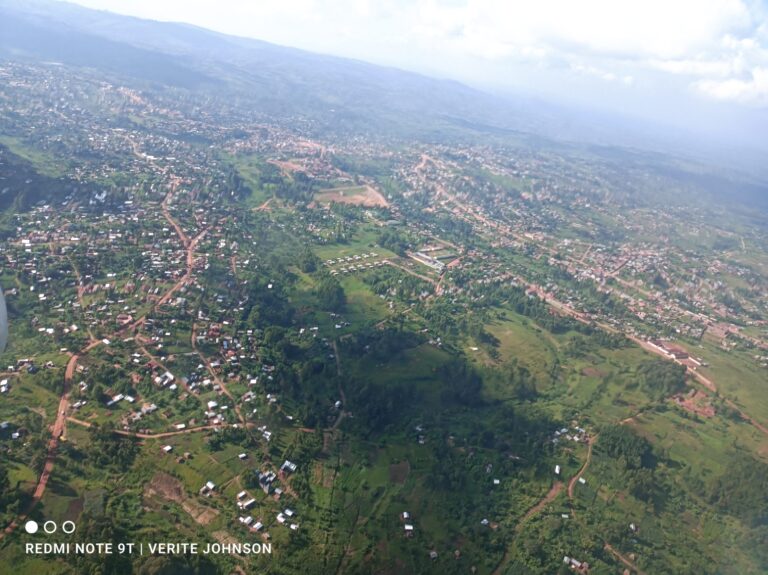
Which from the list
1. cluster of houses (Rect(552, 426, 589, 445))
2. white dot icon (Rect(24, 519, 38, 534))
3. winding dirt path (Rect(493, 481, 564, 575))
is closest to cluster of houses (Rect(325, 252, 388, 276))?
cluster of houses (Rect(552, 426, 589, 445))

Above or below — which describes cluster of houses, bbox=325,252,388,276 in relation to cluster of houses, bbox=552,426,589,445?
above

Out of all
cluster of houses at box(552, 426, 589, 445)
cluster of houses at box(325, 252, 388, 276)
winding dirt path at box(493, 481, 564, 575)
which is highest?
cluster of houses at box(325, 252, 388, 276)

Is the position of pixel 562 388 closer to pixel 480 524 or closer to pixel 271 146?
pixel 480 524

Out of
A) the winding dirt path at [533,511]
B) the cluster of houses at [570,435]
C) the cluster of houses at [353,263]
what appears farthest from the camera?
the cluster of houses at [353,263]

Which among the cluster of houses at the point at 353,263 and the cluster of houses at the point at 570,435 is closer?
the cluster of houses at the point at 570,435

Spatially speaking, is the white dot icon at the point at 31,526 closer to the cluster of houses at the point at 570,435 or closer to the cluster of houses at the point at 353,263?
the cluster of houses at the point at 570,435

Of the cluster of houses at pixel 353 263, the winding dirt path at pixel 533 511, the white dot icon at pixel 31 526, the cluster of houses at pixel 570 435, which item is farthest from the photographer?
the cluster of houses at pixel 353 263

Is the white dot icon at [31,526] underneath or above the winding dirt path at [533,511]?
underneath

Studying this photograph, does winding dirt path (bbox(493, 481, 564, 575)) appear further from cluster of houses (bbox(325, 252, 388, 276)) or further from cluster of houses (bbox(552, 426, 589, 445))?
cluster of houses (bbox(325, 252, 388, 276))

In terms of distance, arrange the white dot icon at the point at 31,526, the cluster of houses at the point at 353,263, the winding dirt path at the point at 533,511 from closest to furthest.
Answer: the white dot icon at the point at 31,526 → the winding dirt path at the point at 533,511 → the cluster of houses at the point at 353,263

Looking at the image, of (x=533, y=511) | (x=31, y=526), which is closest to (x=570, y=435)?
(x=533, y=511)

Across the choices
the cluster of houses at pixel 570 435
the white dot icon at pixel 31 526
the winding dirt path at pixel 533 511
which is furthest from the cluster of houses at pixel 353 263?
the white dot icon at pixel 31 526

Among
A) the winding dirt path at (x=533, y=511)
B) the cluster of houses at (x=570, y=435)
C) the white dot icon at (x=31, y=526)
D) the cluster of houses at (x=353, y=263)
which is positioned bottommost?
the white dot icon at (x=31, y=526)
